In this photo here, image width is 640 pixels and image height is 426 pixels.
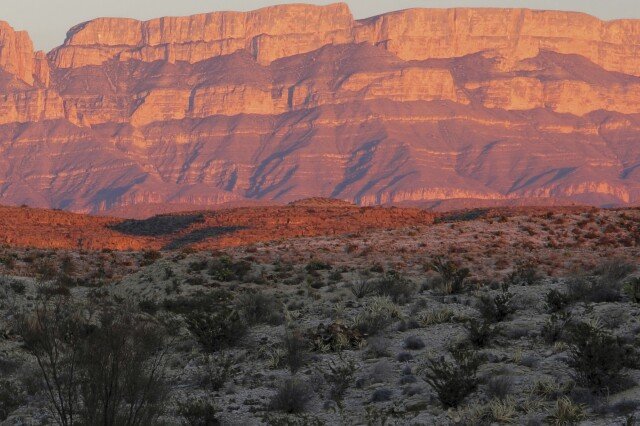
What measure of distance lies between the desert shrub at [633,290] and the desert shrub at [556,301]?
5.18 feet

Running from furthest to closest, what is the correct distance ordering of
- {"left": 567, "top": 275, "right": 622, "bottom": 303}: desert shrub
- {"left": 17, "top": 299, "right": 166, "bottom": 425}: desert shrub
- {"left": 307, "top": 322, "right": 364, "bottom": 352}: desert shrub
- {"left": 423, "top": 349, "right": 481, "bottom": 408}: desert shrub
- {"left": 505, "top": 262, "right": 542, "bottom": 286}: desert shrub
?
{"left": 505, "top": 262, "right": 542, "bottom": 286}: desert shrub < {"left": 567, "top": 275, "right": 622, "bottom": 303}: desert shrub < {"left": 307, "top": 322, "right": 364, "bottom": 352}: desert shrub < {"left": 423, "top": 349, "right": 481, "bottom": 408}: desert shrub < {"left": 17, "top": 299, "right": 166, "bottom": 425}: desert shrub

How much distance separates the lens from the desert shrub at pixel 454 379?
2195cm

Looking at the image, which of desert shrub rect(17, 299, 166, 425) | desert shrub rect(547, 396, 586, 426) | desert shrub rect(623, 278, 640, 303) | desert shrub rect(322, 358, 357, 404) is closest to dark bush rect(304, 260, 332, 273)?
desert shrub rect(623, 278, 640, 303)

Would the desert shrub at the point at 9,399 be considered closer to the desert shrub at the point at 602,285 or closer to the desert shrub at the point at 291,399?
the desert shrub at the point at 291,399

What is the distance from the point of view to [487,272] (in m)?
43.1

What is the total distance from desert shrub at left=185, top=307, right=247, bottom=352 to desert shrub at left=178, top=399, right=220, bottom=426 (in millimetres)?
5519

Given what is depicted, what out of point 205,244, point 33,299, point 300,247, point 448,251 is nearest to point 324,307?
point 33,299

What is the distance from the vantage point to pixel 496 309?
29219 millimetres

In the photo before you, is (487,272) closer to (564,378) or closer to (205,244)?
(564,378)

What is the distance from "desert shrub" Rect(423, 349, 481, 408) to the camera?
21953 mm

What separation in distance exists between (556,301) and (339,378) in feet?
26.3

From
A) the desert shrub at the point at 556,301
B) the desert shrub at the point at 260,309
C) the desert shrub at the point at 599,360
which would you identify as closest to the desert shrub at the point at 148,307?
the desert shrub at the point at 260,309

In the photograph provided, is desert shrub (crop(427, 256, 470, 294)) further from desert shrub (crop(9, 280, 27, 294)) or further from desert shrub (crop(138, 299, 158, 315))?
desert shrub (crop(9, 280, 27, 294))

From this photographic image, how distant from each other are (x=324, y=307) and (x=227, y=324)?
15.0ft
